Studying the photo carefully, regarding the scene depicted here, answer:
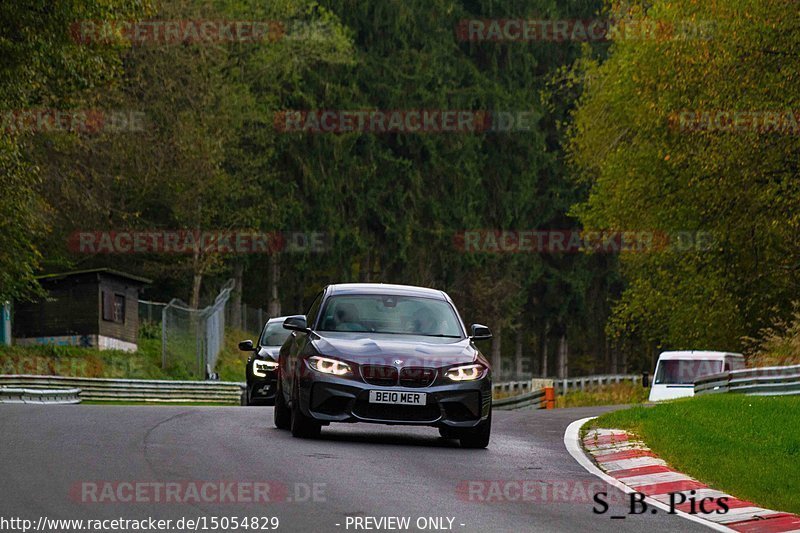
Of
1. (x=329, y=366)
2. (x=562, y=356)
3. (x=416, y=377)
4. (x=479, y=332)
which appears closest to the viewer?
(x=416, y=377)

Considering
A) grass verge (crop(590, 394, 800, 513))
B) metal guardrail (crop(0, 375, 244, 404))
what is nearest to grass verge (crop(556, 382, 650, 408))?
metal guardrail (crop(0, 375, 244, 404))

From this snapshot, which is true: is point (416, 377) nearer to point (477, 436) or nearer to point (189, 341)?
point (477, 436)

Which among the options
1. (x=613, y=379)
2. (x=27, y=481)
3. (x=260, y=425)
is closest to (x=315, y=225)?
Answer: (x=613, y=379)

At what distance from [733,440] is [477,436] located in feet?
10.1

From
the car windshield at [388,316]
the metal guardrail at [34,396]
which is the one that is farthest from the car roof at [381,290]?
the metal guardrail at [34,396]

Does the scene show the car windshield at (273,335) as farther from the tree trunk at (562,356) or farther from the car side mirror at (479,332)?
the tree trunk at (562,356)

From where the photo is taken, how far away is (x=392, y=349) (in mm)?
15969

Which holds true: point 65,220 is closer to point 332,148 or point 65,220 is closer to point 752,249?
point 332,148

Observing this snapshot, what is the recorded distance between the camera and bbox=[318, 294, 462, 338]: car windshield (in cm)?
1698

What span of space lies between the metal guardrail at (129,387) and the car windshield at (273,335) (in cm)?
1120

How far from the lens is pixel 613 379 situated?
66.0 meters

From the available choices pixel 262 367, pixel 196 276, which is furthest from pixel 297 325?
pixel 196 276

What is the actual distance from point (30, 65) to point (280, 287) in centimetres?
3754

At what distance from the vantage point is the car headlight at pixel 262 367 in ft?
91.5
